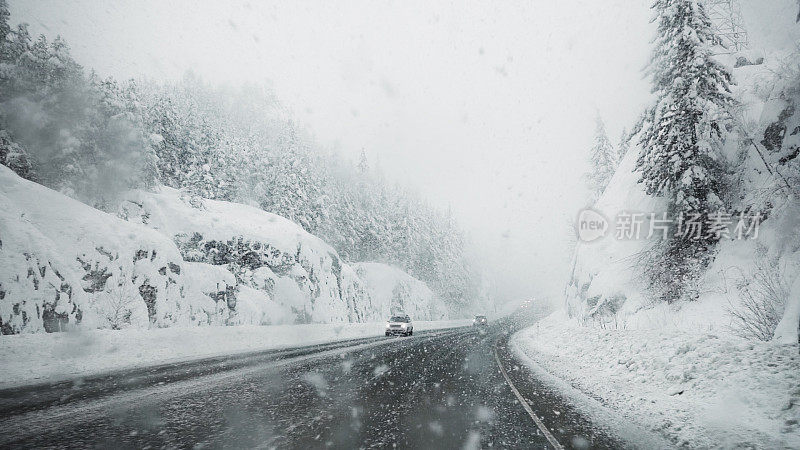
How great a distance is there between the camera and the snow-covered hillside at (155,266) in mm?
14227

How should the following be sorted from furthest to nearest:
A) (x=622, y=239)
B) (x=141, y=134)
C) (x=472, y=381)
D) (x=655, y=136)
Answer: (x=141, y=134), (x=622, y=239), (x=655, y=136), (x=472, y=381)

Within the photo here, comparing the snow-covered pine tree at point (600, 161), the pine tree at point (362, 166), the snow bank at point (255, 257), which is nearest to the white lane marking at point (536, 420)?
the snow bank at point (255, 257)

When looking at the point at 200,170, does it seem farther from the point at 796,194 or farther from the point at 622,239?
the point at 796,194

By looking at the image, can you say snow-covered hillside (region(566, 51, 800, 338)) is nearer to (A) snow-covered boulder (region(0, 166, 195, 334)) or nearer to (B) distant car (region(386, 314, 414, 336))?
(B) distant car (region(386, 314, 414, 336))

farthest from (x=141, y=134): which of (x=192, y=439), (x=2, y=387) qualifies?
(x=192, y=439)

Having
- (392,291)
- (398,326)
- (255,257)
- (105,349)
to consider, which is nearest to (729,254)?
(398,326)

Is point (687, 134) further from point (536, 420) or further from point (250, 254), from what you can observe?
point (250, 254)

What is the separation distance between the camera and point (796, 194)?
42.0 ft

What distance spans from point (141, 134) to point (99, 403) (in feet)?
96.2

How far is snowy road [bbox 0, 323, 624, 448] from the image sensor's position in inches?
195

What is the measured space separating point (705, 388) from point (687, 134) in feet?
36.9

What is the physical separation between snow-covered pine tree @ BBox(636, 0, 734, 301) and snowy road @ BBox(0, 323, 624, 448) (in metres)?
9.76

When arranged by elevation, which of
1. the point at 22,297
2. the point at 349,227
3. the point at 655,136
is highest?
the point at 349,227

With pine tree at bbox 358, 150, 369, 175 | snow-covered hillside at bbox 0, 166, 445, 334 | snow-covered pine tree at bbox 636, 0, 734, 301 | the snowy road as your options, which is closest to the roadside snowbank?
the snowy road
